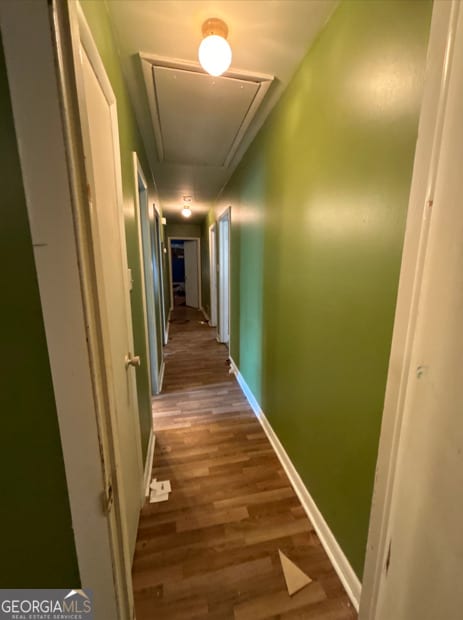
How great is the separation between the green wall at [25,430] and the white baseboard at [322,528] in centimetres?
118

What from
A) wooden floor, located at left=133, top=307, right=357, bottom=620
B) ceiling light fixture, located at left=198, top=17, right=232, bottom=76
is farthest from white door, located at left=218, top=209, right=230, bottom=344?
ceiling light fixture, located at left=198, top=17, right=232, bottom=76

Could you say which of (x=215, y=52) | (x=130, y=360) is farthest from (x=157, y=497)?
(x=215, y=52)

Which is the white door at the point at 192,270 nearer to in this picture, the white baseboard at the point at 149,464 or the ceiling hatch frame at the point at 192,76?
the ceiling hatch frame at the point at 192,76

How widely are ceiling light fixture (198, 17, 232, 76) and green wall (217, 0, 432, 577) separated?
48cm

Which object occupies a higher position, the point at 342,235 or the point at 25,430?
the point at 342,235

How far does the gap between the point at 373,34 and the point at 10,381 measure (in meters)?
1.52

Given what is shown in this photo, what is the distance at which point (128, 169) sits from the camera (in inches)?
58.3

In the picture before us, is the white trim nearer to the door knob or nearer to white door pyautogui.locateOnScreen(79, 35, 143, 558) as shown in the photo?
white door pyautogui.locateOnScreen(79, 35, 143, 558)

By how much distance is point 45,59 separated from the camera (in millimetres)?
362

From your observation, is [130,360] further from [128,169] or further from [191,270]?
[191,270]

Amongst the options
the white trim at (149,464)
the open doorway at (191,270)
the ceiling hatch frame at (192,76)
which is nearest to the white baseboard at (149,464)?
the white trim at (149,464)

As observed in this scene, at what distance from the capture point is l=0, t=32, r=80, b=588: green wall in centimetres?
44

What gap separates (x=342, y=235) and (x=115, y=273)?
1.03m

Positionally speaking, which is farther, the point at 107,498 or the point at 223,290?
the point at 223,290
